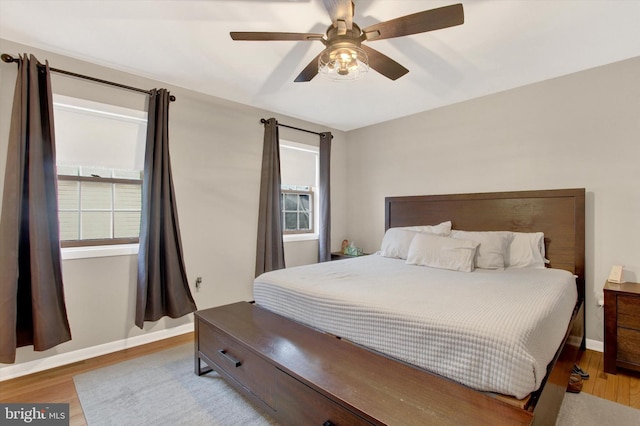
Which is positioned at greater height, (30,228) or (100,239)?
(30,228)

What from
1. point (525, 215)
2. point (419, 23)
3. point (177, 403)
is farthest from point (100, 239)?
point (525, 215)

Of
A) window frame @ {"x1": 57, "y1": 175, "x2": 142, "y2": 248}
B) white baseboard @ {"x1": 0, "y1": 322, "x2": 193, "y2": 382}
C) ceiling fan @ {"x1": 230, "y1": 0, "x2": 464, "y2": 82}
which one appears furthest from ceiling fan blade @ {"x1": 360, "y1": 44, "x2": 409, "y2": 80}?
white baseboard @ {"x1": 0, "y1": 322, "x2": 193, "y2": 382}

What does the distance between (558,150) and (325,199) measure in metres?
2.58

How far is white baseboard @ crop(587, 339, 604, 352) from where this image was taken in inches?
105

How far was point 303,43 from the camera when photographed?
2.28m

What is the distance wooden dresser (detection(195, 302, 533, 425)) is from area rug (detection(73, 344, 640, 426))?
7.2 inches

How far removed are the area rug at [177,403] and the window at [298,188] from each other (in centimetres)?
211

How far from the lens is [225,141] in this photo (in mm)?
3416

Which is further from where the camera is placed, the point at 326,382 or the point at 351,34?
the point at 351,34

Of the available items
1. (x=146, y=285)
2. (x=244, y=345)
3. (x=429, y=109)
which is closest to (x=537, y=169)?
(x=429, y=109)

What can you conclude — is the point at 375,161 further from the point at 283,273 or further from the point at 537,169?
the point at 283,273

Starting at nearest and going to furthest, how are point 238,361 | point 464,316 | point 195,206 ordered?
1. point 464,316
2. point 238,361
3. point 195,206

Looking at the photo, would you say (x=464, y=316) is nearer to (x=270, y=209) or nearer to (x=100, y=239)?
(x=270, y=209)

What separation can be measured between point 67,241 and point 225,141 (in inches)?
66.9
